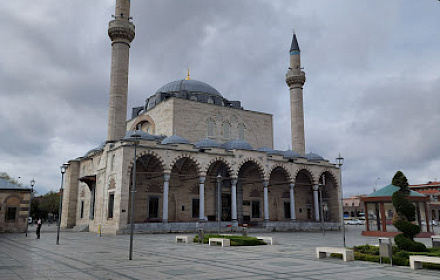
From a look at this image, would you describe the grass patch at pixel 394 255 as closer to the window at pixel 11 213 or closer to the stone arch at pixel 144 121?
the window at pixel 11 213

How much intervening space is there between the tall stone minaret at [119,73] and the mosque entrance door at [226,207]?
36.0 ft

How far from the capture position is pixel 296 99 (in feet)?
128

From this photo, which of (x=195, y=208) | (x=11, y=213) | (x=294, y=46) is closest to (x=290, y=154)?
(x=195, y=208)

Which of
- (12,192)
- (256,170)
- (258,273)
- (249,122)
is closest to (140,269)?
(258,273)

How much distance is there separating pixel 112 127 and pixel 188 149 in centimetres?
663

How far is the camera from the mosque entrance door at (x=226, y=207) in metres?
33.3

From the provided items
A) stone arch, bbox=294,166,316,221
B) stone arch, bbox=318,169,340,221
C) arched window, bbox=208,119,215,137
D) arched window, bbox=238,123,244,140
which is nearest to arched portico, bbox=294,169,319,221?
stone arch, bbox=294,166,316,221

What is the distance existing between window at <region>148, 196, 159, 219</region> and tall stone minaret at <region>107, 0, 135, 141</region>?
580 cm

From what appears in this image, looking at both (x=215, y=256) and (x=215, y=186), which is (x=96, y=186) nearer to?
(x=215, y=186)

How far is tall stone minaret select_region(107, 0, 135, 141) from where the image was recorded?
2939 centimetres

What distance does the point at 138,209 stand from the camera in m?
28.6

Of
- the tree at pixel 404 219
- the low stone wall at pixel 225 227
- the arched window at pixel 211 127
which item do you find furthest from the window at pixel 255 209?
the tree at pixel 404 219

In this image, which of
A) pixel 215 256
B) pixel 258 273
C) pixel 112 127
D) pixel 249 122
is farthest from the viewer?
pixel 249 122

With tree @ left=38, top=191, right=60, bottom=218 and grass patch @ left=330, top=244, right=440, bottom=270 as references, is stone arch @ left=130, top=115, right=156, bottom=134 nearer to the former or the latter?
tree @ left=38, top=191, right=60, bottom=218
